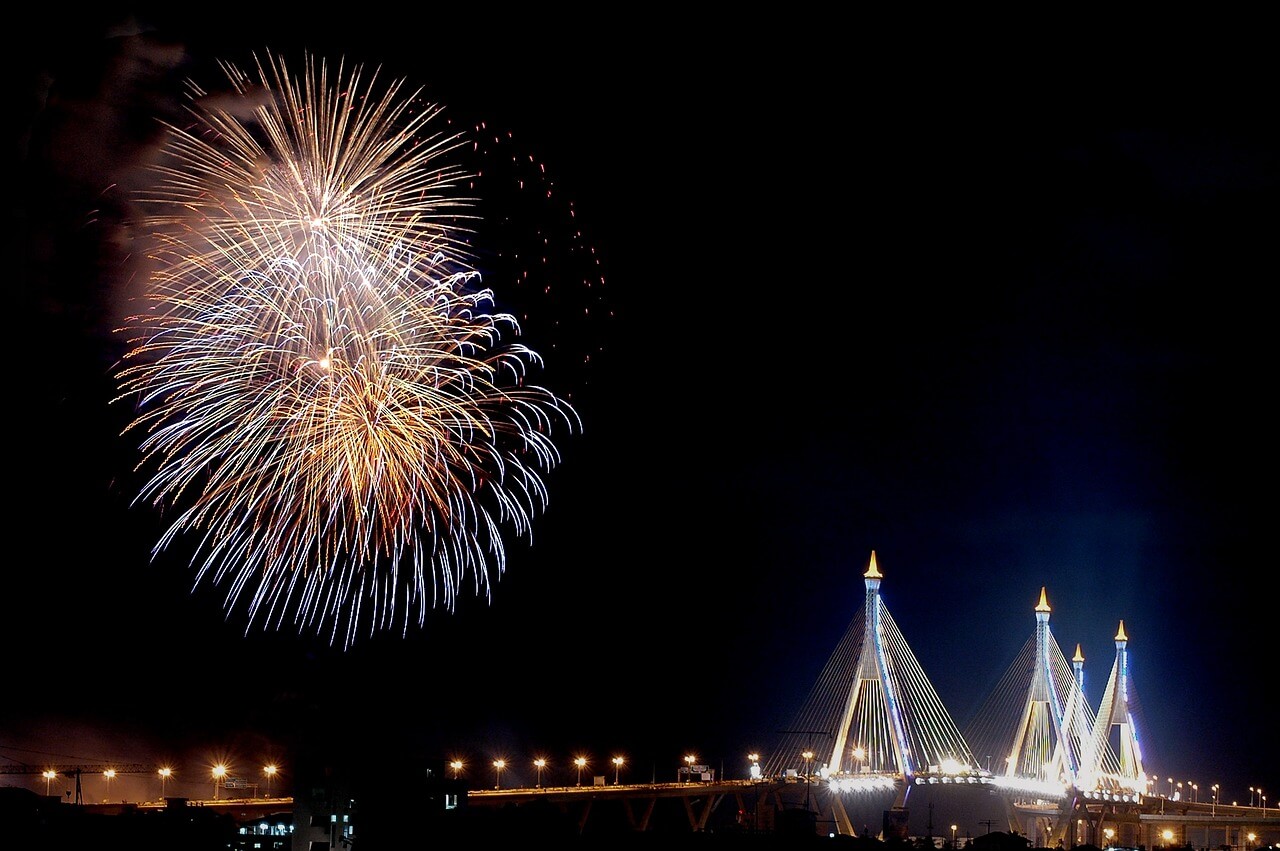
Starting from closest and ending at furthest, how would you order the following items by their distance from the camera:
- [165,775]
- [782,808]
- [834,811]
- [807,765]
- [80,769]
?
[80,769] → [165,775] → [782,808] → [834,811] → [807,765]

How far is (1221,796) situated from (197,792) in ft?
329

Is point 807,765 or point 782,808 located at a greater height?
point 807,765

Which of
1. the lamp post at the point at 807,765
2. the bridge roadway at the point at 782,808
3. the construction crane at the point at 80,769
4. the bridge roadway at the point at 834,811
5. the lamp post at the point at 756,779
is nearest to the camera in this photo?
the construction crane at the point at 80,769

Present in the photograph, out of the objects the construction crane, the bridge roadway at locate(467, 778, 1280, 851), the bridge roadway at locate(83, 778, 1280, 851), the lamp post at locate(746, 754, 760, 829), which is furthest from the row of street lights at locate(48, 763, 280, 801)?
the lamp post at locate(746, 754, 760, 829)

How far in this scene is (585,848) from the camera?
36.2m

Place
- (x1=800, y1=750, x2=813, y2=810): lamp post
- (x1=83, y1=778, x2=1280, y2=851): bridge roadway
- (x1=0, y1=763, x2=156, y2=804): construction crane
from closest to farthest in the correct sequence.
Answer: (x1=0, y1=763, x2=156, y2=804): construction crane
(x1=83, y1=778, x2=1280, y2=851): bridge roadway
(x1=800, y1=750, x2=813, y2=810): lamp post

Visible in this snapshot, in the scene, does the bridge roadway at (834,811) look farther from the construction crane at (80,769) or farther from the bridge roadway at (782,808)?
the construction crane at (80,769)

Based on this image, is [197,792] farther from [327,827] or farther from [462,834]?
[462,834]

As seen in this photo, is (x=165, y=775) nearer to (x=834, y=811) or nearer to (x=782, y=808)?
(x=782, y=808)

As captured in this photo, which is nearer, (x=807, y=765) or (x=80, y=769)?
(x=80, y=769)

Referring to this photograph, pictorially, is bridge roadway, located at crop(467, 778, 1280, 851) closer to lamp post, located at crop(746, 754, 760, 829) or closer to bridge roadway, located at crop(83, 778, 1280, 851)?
bridge roadway, located at crop(83, 778, 1280, 851)

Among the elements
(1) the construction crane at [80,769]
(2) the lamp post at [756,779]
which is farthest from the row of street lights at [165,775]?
(2) the lamp post at [756,779]

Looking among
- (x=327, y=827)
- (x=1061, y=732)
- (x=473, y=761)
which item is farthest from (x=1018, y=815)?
(x=327, y=827)

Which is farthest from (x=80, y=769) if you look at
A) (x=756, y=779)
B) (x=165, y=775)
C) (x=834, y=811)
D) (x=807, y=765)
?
(x=807, y=765)
